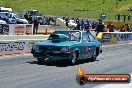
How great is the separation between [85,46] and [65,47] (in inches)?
69.2

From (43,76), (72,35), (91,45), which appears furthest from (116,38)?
(43,76)

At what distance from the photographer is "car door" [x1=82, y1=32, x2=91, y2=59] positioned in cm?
A: 1983

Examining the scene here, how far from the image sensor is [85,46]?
65.4ft

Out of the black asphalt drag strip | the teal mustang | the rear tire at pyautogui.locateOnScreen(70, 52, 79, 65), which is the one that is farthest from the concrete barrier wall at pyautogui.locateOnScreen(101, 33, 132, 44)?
the rear tire at pyautogui.locateOnScreen(70, 52, 79, 65)

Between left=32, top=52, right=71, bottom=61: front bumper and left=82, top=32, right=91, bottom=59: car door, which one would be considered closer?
left=32, top=52, right=71, bottom=61: front bumper

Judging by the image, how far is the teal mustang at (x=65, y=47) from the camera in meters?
18.4

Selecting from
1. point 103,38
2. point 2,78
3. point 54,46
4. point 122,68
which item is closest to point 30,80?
point 2,78

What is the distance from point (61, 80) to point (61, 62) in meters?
6.08

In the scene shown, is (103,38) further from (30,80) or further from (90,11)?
(90,11)

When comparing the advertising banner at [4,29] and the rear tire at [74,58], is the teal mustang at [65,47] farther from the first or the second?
the advertising banner at [4,29]

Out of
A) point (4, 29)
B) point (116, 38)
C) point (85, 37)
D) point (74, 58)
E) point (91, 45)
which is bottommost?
point (116, 38)

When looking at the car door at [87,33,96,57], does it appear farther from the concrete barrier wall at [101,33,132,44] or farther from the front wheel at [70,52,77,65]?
the concrete barrier wall at [101,33,132,44]

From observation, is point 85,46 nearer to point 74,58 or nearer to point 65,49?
point 74,58

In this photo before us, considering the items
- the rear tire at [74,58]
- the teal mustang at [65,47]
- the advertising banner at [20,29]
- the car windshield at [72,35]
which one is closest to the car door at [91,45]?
the teal mustang at [65,47]
